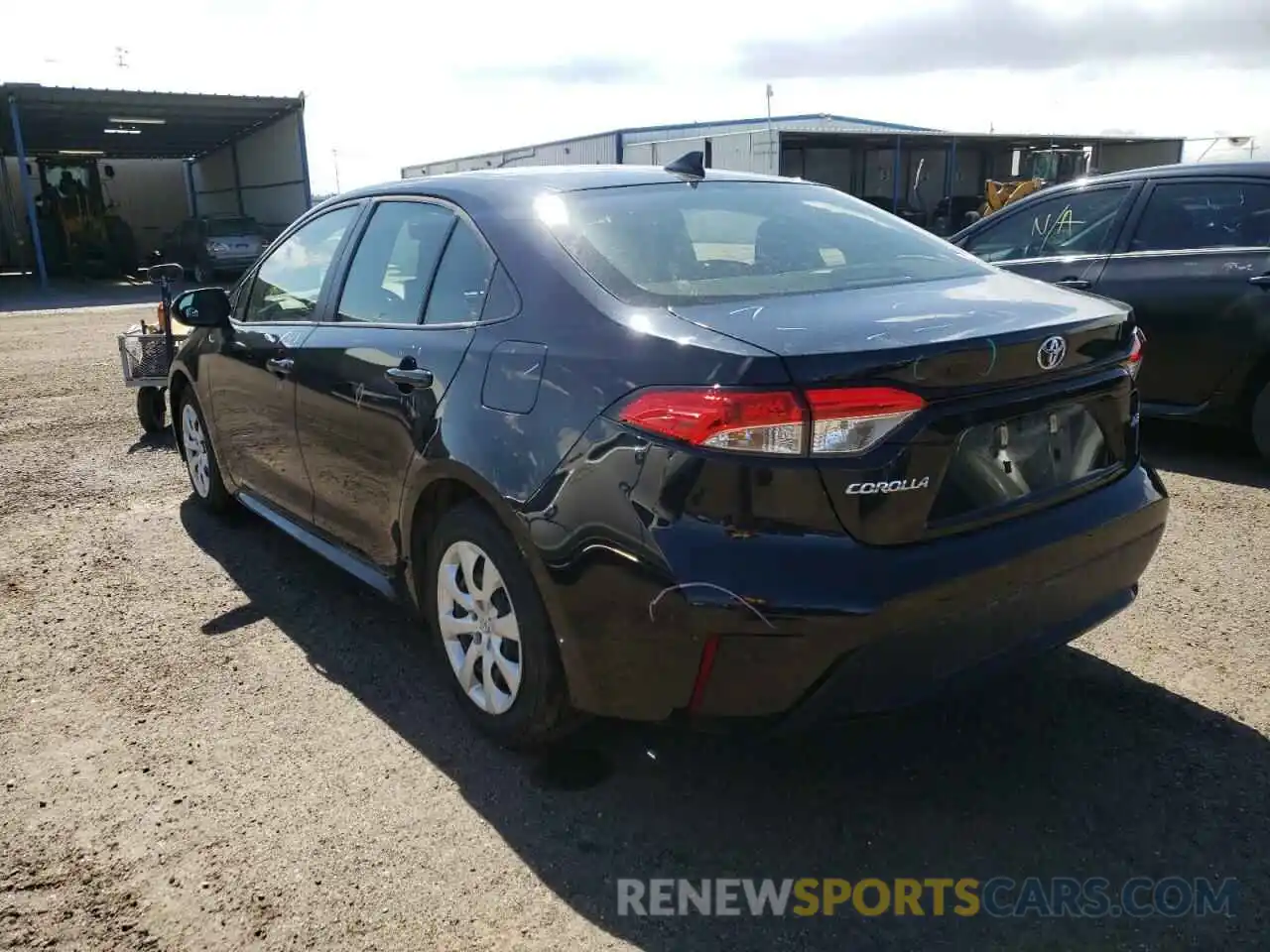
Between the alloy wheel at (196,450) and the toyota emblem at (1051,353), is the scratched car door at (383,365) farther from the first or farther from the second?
the alloy wheel at (196,450)

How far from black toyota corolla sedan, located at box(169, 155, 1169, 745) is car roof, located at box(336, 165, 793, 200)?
0.02 meters

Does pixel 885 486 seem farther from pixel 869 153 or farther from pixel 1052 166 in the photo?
pixel 1052 166

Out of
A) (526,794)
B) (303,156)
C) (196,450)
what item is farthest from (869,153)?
(526,794)

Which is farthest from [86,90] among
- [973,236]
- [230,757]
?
[230,757]

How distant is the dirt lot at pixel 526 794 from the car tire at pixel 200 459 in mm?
1079

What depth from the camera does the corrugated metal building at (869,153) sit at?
94.6ft

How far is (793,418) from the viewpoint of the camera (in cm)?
A: 215

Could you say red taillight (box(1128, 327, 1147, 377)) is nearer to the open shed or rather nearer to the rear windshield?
the rear windshield

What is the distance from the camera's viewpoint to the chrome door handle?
Answer: 9.70ft

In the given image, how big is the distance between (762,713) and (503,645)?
856mm

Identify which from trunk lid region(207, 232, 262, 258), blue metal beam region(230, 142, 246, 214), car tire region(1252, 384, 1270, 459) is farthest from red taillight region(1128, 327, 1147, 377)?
blue metal beam region(230, 142, 246, 214)

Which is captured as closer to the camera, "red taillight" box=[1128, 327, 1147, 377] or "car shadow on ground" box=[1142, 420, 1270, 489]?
"red taillight" box=[1128, 327, 1147, 377]

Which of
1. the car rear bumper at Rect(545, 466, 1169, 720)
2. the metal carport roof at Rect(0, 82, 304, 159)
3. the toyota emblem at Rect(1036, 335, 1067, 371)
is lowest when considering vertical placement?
the car rear bumper at Rect(545, 466, 1169, 720)

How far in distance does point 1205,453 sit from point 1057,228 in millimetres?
1663
